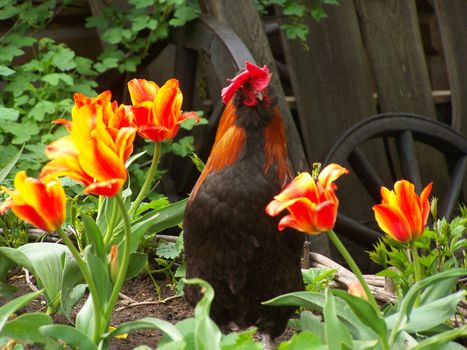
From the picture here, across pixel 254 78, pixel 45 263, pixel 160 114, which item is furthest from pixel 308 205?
pixel 254 78

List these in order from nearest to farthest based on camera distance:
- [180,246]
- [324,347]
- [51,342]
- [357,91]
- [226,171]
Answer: [324,347] < [51,342] < [226,171] < [180,246] < [357,91]

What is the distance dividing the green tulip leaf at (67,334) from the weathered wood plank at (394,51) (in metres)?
2.98

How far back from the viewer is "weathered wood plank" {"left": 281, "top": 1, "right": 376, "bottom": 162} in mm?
3672

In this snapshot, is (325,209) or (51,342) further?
(51,342)

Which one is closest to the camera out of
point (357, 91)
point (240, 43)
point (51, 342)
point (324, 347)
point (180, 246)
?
point (324, 347)

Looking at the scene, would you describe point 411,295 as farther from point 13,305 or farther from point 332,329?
point 13,305

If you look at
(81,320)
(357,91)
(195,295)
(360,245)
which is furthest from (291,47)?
(81,320)

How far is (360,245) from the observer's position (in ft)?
12.0

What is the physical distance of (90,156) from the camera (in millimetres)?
1038

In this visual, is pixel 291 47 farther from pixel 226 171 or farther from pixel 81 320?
pixel 81 320

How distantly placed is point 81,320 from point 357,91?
Result: 2.73 meters

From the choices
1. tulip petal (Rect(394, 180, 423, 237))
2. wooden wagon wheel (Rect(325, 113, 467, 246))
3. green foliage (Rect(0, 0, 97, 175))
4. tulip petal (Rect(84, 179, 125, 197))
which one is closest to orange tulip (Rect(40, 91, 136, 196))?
tulip petal (Rect(84, 179, 125, 197))

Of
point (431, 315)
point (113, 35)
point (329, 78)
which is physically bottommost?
point (329, 78)

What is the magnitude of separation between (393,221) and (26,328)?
496mm
